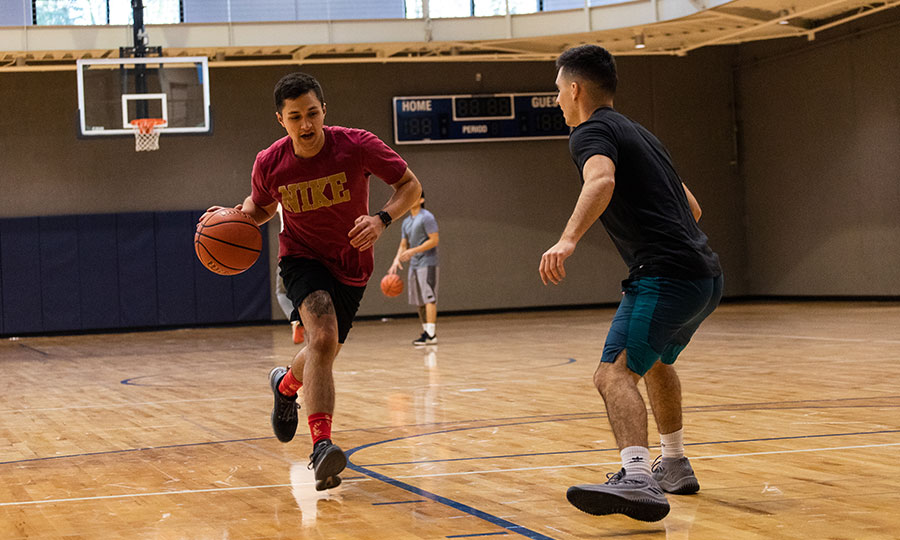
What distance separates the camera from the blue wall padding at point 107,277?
57.8 feet

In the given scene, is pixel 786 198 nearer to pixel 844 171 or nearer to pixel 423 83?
pixel 844 171

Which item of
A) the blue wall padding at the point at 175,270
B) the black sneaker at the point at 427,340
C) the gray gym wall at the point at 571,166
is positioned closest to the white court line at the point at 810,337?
the black sneaker at the point at 427,340

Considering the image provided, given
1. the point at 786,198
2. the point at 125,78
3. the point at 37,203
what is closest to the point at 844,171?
the point at 786,198

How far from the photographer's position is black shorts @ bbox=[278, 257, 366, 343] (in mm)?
4441

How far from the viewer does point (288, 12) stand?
53.3 feet

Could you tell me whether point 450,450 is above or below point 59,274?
below

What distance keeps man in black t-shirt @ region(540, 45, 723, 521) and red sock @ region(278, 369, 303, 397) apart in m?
1.73

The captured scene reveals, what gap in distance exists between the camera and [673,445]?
382 cm

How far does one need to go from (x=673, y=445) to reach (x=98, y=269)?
15.5 meters

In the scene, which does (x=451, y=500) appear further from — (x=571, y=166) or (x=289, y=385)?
(x=571, y=166)

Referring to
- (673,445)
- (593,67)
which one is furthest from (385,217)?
(673,445)

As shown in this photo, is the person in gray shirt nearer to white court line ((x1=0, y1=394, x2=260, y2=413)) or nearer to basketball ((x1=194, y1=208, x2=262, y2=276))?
white court line ((x1=0, y1=394, x2=260, y2=413))

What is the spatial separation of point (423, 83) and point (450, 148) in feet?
4.16

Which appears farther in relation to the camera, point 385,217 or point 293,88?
point 385,217
